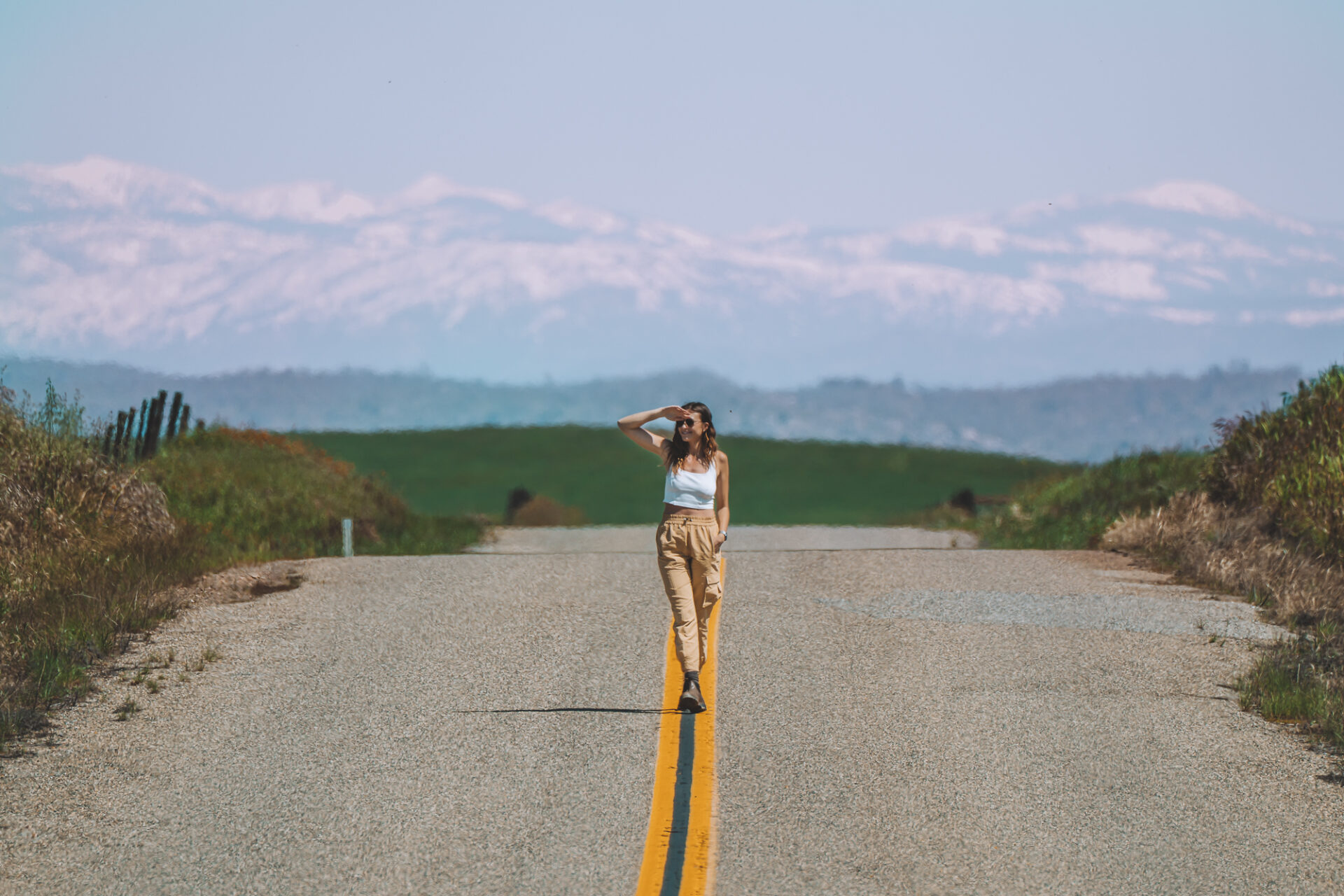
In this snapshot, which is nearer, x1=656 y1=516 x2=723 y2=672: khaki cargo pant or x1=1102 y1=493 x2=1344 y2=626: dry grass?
x1=656 y1=516 x2=723 y2=672: khaki cargo pant

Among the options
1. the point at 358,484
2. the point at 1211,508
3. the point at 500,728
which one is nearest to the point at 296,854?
the point at 500,728

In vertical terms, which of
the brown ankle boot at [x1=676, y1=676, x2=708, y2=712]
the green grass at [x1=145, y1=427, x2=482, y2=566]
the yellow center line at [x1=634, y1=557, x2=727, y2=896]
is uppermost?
the green grass at [x1=145, y1=427, x2=482, y2=566]

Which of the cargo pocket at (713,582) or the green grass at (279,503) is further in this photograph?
the green grass at (279,503)

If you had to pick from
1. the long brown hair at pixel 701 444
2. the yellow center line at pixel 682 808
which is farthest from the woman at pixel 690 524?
the yellow center line at pixel 682 808

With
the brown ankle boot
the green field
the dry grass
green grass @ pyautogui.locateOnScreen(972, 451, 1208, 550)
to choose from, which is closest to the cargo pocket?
the brown ankle boot

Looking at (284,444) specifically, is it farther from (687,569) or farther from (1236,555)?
(687,569)

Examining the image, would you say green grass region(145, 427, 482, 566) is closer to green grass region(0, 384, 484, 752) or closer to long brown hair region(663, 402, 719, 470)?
green grass region(0, 384, 484, 752)

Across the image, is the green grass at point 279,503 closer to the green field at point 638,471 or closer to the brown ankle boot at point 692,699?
the brown ankle boot at point 692,699

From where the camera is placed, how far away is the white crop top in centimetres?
A: 912

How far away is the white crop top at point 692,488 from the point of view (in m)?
9.12

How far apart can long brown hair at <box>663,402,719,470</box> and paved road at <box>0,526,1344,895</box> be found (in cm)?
173

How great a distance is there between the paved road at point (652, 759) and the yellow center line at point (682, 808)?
3.4 inches

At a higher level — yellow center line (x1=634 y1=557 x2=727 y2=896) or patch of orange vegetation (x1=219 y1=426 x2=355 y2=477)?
patch of orange vegetation (x1=219 y1=426 x2=355 y2=477)

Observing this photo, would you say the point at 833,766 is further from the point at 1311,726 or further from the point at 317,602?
the point at 317,602
